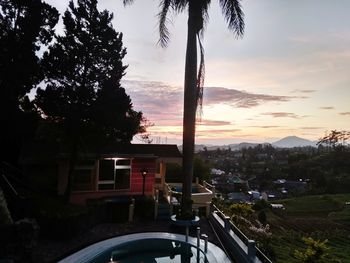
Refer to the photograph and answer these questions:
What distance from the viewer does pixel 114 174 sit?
61.2ft

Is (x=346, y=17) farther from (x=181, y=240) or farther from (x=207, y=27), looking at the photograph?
(x=181, y=240)

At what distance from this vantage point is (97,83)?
634 inches

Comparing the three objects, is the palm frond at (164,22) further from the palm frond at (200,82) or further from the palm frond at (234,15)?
the palm frond at (234,15)

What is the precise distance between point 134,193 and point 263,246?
1002cm

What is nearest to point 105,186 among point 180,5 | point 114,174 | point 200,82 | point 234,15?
point 114,174

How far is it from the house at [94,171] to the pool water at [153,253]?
548 cm

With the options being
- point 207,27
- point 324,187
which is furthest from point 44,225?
point 324,187

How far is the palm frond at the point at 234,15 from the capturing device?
1441 centimetres

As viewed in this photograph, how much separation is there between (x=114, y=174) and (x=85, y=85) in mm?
5596

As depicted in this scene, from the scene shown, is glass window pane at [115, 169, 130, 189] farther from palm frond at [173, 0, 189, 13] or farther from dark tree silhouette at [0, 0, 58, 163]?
palm frond at [173, 0, 189, 13]

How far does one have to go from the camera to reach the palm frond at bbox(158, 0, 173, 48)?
1495 centimetres

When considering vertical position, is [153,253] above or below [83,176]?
below

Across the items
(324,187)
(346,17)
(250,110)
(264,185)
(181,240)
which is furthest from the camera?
(264,185)

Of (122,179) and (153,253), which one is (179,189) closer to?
(122,179)
